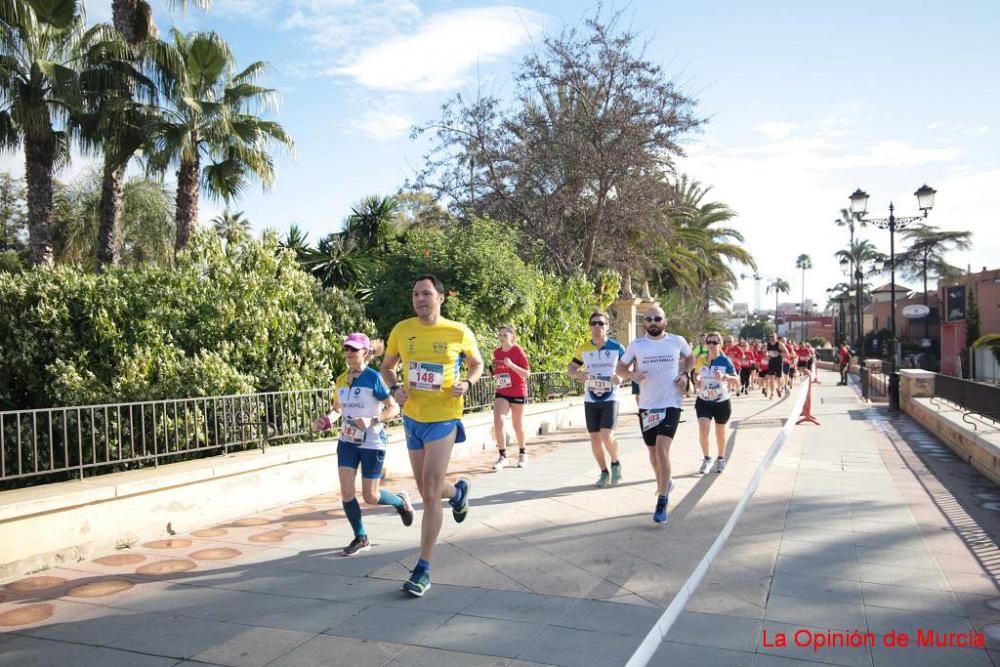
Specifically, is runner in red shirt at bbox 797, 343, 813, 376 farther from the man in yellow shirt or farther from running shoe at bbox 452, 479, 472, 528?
the man in yellow shirt

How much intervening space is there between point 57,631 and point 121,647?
55cm

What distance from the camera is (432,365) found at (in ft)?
16.3

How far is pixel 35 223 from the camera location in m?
15.1

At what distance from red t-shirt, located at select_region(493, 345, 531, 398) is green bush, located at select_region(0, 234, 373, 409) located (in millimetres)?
2536

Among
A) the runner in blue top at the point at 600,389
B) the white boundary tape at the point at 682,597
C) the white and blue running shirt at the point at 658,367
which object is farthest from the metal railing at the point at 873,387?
the white and blue running shirt at the point at 658,367

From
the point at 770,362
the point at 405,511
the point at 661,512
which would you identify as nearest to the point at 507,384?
the point at 661,512

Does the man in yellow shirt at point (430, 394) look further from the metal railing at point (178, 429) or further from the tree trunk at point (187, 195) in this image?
the tree trunk at point (187, 195)

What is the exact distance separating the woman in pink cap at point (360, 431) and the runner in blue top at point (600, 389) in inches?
109

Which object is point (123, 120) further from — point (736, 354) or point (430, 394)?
point (736, 354)

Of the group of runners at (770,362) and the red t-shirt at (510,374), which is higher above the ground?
the red t-shirt at (510,374)

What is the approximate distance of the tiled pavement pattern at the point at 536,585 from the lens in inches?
156

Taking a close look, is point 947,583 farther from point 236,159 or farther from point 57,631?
point 236,159

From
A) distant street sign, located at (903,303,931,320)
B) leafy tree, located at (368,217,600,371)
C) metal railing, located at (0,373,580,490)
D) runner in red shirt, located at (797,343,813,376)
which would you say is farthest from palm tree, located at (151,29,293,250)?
distant street sign, located at (903,303,931,320)

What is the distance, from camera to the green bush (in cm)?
888
